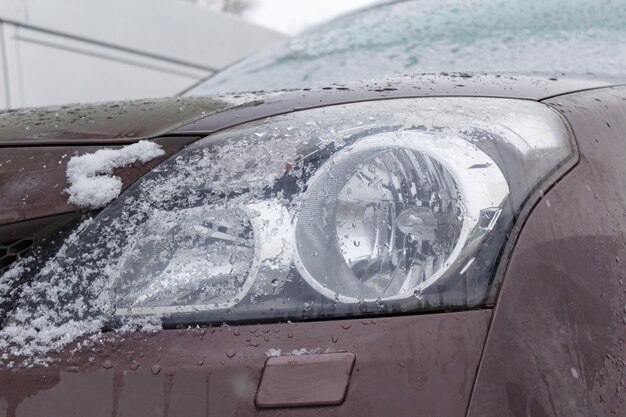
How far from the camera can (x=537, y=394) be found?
1110mm

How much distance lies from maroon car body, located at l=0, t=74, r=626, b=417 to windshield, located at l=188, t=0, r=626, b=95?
986 mm

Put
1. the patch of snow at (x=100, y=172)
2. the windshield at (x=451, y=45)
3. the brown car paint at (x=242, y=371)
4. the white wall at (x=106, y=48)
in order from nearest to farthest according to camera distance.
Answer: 1. the brown car paint at (x=242, y=371)
2. the patch of snow at (x=100, y=172)
3. the windshield at (x=451, y=45)
4. the white wall at (x=106, y=48)

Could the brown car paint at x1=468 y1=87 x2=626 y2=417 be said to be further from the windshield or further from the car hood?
the windshield

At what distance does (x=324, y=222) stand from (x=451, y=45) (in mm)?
1658

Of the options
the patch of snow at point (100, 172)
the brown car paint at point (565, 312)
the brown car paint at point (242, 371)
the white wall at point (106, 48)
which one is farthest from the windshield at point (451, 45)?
the white wall at point (106, 48)

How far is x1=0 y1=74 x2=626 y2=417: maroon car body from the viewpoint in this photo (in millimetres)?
1086

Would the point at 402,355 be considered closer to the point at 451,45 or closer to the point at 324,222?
the point at 324,222

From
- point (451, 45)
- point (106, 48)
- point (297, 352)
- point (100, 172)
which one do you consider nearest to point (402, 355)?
point (297, 352)

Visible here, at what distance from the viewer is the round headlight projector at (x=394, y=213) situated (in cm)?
118

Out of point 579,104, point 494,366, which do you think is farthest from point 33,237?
point 579,104

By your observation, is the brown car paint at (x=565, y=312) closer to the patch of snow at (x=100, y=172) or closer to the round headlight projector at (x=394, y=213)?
the round headlight projector at (x=394, y=213)

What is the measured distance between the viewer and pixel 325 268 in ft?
3.89

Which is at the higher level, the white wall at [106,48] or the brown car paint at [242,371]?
the white wall at [106,48]

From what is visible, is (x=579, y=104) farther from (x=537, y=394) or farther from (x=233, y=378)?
(x=233, y=378)
